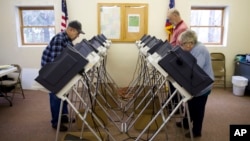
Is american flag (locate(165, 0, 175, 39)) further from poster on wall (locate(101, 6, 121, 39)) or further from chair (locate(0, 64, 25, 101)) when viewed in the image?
chair (locate(0, 64, 25, 101))

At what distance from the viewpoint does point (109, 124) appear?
326 centimetres

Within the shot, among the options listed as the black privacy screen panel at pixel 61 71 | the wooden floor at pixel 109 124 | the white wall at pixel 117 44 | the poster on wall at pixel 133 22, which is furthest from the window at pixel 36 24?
the black privacy screen panel at pixel 61 71

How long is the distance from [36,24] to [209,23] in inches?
153

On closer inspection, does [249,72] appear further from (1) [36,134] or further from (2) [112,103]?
(1) [36,134]

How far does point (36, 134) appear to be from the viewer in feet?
9.73

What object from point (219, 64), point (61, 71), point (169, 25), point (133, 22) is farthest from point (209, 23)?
point (61, 71)

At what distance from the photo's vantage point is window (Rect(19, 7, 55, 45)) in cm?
512

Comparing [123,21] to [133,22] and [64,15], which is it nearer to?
[133,22]

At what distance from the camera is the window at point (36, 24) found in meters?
5.12

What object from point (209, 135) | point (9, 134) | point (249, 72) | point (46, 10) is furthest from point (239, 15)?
point (9, 134)

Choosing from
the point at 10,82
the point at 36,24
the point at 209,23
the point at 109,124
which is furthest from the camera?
the point at 209,23

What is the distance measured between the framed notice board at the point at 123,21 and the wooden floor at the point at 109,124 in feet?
6.19

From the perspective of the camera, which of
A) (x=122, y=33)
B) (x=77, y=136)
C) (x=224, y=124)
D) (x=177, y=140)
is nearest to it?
(x=77, y=136)

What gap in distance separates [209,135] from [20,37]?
14.0ft
